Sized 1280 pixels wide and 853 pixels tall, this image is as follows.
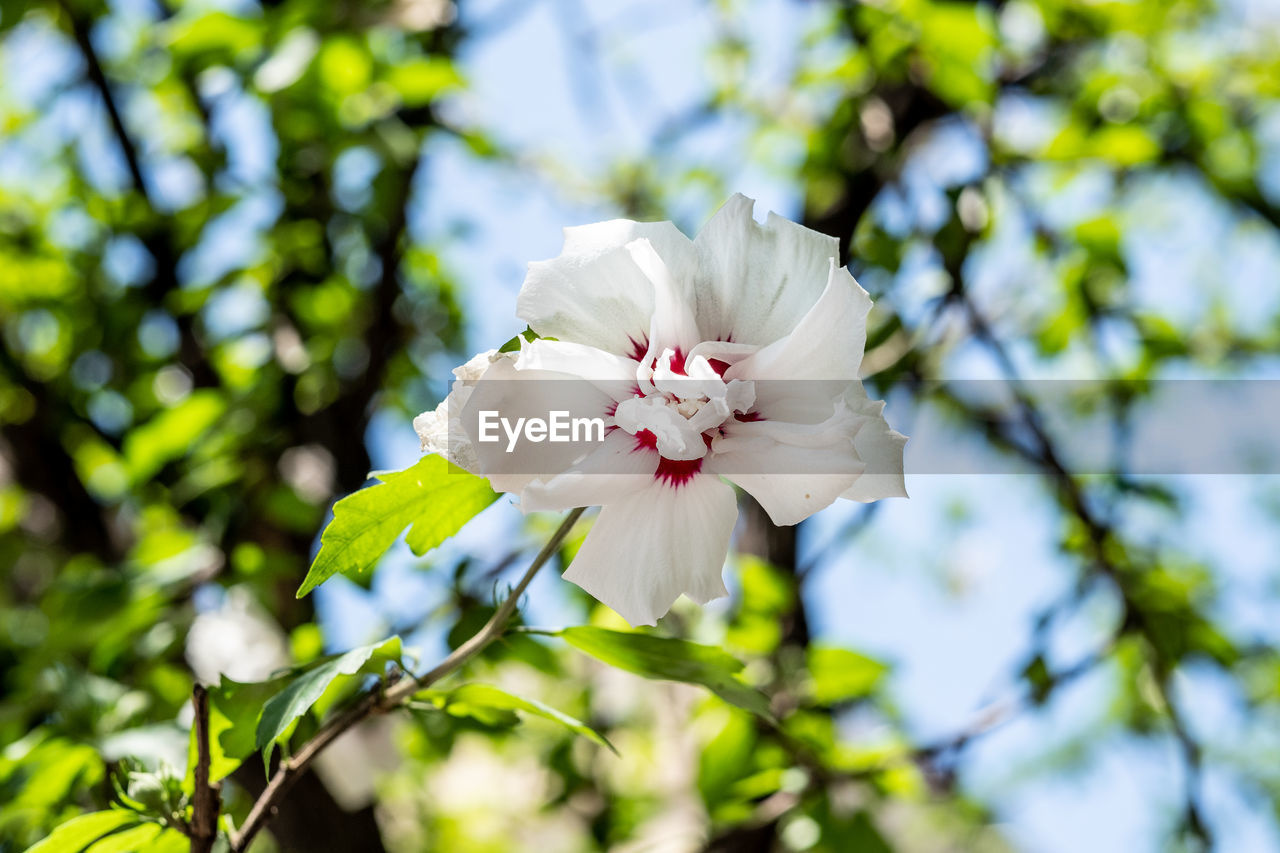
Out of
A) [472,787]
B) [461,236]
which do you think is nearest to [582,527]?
[461,236]

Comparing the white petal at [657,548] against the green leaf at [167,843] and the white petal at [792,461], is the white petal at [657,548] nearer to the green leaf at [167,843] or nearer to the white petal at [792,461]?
the white petal at [792,461]

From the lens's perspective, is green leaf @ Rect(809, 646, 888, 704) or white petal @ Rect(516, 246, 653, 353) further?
green leaf @ Rect(809, 646, 888, 704)

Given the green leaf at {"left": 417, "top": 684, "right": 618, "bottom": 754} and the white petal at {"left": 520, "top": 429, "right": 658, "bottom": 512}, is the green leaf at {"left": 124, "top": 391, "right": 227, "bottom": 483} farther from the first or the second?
the white petal at {"left": 520, "top": 429, "right": 658, "bottom": 512}

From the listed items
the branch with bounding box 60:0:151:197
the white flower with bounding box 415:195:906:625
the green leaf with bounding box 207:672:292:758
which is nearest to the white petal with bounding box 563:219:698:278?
the white flower with bounding box 415:195:906:625

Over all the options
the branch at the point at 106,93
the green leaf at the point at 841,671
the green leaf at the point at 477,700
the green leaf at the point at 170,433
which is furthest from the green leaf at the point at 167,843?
the branch at the point at 106,93

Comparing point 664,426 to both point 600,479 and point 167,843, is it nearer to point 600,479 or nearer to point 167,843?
point 600,479
